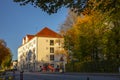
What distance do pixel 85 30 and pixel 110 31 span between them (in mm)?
10653

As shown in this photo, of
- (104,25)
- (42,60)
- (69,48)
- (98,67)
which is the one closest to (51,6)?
(104,25)

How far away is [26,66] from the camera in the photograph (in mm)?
142500

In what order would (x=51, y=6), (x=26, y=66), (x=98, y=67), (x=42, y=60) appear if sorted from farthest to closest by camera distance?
1. (x=26, y=66)
2. (x=42, y=60)
3. (x=98, y=67)
4. (x=51, y=6)

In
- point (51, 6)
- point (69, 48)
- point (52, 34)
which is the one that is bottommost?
point (51, 6)

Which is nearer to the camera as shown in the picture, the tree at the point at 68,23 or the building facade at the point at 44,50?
the tree at the point at 68,23

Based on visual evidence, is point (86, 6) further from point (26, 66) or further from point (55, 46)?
point (26, 66)

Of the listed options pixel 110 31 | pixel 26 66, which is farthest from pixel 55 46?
pixel 110 31

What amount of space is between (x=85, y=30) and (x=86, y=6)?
4944 cm

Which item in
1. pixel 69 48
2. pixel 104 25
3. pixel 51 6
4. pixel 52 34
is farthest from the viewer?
pixel 52 34

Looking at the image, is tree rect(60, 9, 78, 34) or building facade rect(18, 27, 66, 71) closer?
tree rect(60, 9, 78, 34)

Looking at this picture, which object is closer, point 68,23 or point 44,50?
point 68,23

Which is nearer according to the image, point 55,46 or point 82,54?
point 82,54

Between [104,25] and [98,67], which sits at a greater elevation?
[104,25]

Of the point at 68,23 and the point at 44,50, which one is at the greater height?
the point at 68,23
